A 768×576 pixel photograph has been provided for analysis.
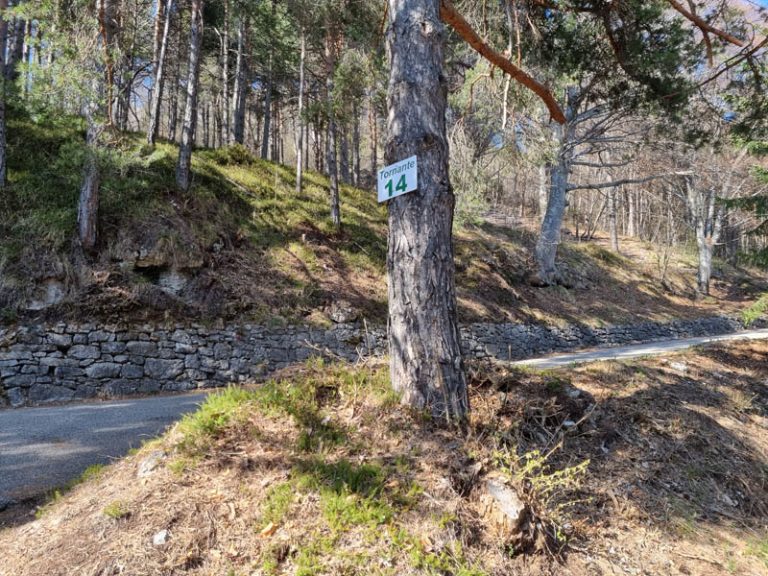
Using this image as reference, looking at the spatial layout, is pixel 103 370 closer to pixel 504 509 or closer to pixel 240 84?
pixel 504 509

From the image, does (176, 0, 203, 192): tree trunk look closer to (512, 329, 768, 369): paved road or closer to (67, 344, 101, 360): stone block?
(67, 344, 101, 360): stone block

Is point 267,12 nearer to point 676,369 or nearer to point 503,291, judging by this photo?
point 503,291

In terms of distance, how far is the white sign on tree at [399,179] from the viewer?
10.6 feet

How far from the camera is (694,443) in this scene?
12.6 ft

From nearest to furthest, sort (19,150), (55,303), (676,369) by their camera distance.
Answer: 1. (676,369)
2. (55,303)
3. (19,150)

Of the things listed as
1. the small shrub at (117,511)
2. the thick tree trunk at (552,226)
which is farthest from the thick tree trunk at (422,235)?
the thick tree trunk at (552,226)

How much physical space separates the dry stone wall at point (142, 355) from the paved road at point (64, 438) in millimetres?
1010

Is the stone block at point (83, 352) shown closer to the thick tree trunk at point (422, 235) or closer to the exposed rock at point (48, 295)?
the exposed rock at point (48, 295)

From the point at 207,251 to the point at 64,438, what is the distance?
5991mm

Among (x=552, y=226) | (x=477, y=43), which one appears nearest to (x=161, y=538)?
(x=477, y=43)

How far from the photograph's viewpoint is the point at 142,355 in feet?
27.2

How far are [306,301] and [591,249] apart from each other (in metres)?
17.0

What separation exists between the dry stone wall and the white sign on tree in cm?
372

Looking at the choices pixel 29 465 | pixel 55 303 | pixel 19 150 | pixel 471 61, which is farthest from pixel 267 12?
pixel 29 465
